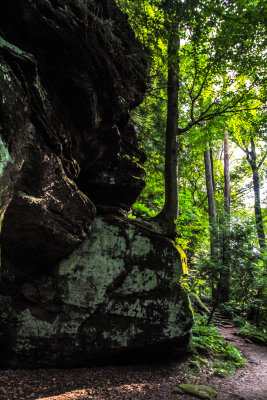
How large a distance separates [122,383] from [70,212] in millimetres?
3184

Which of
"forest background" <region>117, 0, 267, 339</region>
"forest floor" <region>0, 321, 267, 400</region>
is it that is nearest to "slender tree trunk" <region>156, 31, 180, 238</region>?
"forest background" <region>117, 0, 267, 339</region>

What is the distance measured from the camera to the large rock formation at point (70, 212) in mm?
3275

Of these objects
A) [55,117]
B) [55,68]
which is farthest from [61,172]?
[55,68]

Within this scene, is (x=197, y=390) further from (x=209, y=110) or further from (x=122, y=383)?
(x=209, y=110)

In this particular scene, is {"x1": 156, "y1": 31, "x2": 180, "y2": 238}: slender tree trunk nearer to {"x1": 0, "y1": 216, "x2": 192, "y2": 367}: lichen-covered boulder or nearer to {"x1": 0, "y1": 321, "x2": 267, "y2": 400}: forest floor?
{"x1": 0, "y1": 216, "x2": 192, "y2": 367}: lichen-covered boulder

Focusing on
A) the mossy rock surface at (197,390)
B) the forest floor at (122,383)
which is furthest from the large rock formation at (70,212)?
the mossy rock surface at (197,390)

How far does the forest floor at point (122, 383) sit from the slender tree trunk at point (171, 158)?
3105 millimetres

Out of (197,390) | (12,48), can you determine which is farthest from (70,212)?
(197,390)

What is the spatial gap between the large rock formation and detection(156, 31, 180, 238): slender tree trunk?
0.82m

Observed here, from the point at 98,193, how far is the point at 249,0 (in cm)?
551

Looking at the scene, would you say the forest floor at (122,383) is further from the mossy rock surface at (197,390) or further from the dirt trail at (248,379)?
the mossy rock surface at (197,390)

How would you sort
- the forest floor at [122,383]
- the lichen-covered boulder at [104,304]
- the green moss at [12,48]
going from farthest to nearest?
the lichen-covered boulder at [104,304]
the forest floor at [122,383]
the green moss at [12,48]

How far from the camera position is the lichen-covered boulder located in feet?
13.7

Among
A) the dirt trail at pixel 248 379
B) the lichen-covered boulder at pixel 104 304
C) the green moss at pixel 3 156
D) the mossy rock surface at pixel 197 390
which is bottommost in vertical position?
the dirt trail at pixel 248 379
